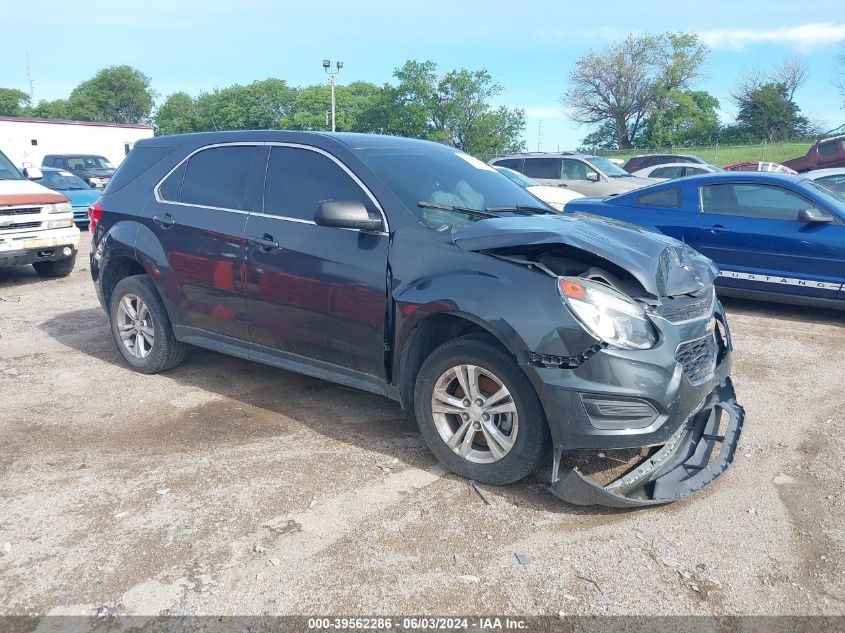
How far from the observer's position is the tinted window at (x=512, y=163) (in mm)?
16188

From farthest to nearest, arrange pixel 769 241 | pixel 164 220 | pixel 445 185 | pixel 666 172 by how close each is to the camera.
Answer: pixel 666 172
pixel 769 241
pixel 164 220
pixel 445 185

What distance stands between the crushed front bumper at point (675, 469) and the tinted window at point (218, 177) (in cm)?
285

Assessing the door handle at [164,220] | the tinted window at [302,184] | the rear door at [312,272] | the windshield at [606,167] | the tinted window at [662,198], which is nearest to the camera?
the rear door at [312,272]

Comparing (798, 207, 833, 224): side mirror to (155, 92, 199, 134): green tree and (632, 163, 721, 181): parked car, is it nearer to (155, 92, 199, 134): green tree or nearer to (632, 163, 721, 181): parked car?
(632, 163, 721, 181): parked car

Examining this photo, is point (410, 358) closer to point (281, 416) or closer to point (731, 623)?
point (281, 416)

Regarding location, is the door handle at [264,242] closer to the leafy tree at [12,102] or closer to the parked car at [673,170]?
the parked car at [673,170]

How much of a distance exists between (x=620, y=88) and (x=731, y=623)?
2474 inches

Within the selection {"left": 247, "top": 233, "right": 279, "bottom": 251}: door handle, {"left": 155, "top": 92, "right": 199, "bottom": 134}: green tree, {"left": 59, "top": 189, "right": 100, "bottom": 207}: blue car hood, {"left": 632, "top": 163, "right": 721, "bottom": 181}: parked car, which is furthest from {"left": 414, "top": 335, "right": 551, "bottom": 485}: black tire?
{"left": 155, "top": 92, "right": 199, "bottom": 134}: green tree

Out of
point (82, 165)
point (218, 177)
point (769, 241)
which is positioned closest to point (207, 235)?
point (218, 177)

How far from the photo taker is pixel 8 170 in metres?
9.72

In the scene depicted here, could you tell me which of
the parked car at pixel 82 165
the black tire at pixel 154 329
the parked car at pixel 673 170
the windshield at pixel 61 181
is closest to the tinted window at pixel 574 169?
the parked car at pixel 673 170

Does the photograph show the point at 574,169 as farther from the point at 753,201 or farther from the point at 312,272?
the point at 312,272

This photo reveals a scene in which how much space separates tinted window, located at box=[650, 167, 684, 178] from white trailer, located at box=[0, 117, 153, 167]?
21998mm

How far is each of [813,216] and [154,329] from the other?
6.35 m
